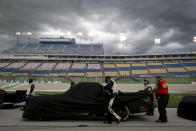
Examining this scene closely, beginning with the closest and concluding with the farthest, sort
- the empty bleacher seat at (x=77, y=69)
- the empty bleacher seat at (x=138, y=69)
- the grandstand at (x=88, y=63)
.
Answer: the empty bleacher seat at (x=77, y=69) < the grandstand at (x=88, y=63) < the empty bleacher seat at (x=138, y=69)

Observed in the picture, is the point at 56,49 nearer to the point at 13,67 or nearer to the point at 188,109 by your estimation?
the point at 13,67

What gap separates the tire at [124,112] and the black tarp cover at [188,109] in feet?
7.42

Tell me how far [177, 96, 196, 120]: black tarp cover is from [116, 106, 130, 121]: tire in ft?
7.42

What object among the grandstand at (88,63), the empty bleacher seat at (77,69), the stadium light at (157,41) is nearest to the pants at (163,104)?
the grandstand at (88,63)

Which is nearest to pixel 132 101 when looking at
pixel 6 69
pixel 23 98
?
pixel 23 98

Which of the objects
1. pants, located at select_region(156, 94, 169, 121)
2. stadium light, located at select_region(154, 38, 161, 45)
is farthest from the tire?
stadium light, located at select_region(154, 38, 161, 45)

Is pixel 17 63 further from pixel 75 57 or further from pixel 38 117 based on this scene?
pixel 38 117

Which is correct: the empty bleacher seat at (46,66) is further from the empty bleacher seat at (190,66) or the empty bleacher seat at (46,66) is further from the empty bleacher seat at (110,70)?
the empty bleacher seat at (190,66)

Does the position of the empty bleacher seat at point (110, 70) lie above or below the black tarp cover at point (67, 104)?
above

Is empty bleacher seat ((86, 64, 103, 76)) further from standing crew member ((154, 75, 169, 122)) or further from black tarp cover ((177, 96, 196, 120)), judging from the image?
standing crew member ((154, 75, 169, 122))

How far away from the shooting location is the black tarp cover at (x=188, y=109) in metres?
4.69

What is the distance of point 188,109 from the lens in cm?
489

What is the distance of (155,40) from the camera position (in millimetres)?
56812

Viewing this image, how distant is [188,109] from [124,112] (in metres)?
2.41
